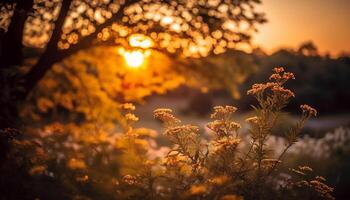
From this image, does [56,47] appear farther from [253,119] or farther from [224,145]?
[224,145]

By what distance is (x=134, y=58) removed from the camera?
28.1ft

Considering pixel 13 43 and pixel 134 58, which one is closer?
pixel 13 43

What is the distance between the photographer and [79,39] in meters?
7.57

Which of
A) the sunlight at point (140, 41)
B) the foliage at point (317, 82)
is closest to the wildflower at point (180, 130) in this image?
the sunlight at point (140, 41)

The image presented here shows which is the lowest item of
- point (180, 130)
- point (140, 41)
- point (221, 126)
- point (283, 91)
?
point (180, 130)

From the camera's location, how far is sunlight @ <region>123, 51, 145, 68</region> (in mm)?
7806

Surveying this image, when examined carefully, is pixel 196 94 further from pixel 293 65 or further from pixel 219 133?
pixel 219 133

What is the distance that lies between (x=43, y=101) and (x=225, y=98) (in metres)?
31.0

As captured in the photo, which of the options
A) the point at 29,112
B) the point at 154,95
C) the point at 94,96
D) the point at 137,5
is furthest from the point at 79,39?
the point at 154,95

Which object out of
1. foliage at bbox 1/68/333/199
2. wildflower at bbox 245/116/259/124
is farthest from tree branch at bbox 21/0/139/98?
wildflower at bbox 245/116/259/124

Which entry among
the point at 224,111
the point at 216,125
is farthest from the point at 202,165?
the point at 224,111

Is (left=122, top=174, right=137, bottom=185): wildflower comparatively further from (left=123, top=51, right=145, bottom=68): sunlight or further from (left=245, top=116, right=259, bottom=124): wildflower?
(left=123, top=51, right=145, bottom=68): sunlight

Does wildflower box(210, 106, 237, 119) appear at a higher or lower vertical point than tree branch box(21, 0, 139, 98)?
lower

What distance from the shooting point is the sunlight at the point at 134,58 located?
307 inches
